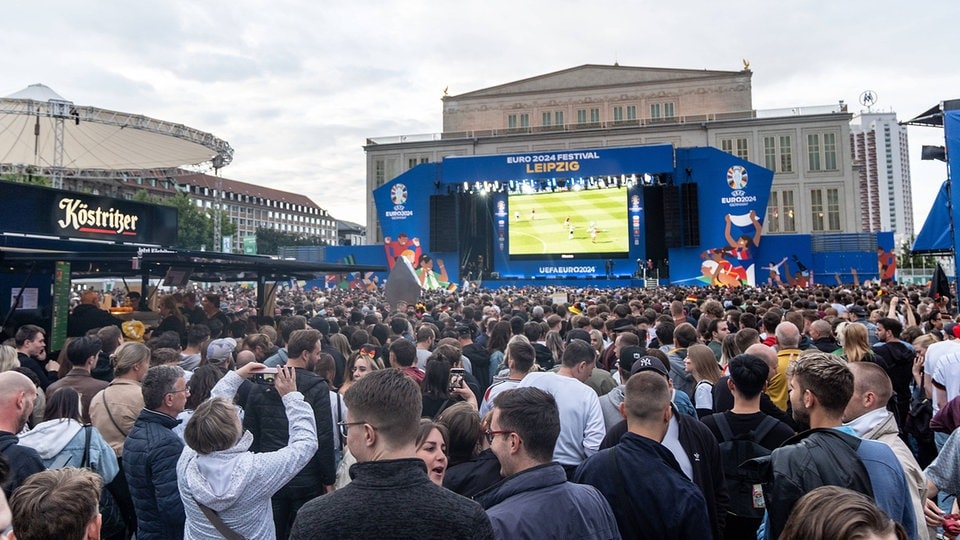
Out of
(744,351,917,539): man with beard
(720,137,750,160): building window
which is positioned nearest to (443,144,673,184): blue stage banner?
(720,137,750,160): building window

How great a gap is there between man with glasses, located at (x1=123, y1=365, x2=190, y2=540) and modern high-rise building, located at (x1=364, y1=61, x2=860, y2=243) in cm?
4108

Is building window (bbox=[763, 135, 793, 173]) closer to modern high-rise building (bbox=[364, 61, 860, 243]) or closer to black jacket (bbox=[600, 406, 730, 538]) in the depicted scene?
modern high-rise building (bbox=[364, 61, 860, 243])

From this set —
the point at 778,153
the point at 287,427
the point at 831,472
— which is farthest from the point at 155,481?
the point at 778,153

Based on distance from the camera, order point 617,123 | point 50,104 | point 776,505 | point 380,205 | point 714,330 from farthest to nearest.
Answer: point 617,123 < point 380,205 < point 50,104 < point 714,330 < point 776,505

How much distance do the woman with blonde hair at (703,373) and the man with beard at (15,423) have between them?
4.22 meters

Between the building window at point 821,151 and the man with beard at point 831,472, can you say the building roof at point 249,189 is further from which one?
the man with beard at point 831,472

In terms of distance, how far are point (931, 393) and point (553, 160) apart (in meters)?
25.6

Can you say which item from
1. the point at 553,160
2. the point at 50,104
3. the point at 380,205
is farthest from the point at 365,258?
the point at 50,104

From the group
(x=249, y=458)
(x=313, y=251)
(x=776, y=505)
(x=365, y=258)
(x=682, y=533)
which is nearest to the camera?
(x=776, y=505)

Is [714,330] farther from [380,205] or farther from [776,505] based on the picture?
[380,205]

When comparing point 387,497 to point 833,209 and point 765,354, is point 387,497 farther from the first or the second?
point 833,209

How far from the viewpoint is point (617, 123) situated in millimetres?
42938

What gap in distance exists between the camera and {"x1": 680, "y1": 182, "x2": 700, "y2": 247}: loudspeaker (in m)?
28.4

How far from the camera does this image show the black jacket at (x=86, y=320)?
372 inches
